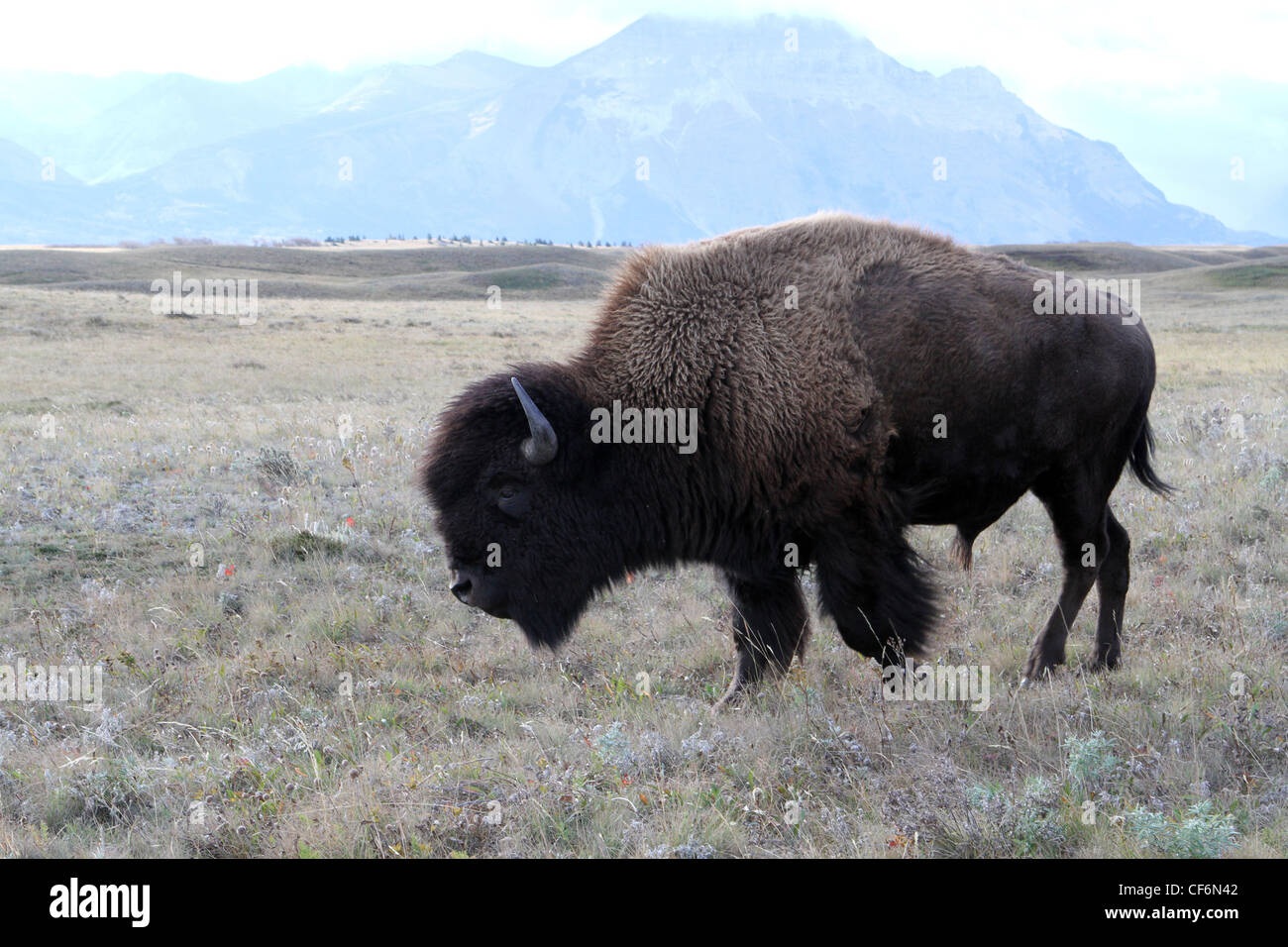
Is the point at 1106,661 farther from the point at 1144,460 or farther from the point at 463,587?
the point at 463,587

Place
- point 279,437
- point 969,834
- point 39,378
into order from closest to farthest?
point 969,834
point 279,437
point 39,378

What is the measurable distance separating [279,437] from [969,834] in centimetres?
1174

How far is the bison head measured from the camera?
490 cm

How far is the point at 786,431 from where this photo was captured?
4914mm

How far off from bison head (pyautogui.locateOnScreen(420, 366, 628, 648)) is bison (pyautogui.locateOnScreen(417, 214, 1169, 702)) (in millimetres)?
12

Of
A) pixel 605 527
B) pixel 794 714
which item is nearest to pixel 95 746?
pixel 605 527

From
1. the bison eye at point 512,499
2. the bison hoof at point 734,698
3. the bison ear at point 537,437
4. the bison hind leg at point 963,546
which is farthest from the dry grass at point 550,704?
the bison ear at point 537,437

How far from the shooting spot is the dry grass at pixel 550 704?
375 cm

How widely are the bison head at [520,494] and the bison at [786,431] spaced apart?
0.01 metres

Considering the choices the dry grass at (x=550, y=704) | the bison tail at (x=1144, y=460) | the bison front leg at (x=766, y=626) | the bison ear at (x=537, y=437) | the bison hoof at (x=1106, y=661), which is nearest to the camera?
the dry grass at (x=550, y=704)

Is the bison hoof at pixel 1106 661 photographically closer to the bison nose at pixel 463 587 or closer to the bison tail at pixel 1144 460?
the bison tail at pixel 1144 460

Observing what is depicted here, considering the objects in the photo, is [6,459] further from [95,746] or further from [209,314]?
[209,314]

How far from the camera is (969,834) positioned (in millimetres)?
3537
